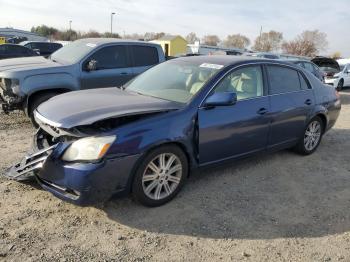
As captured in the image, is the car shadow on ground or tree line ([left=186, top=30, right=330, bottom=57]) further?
tree line ([left=186, top=30, right=330, bottom=57])

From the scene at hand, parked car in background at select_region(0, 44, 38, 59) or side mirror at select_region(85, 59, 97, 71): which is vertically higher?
side mirror at select_region(85, 59, 97, 71)

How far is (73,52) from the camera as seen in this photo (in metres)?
8.12

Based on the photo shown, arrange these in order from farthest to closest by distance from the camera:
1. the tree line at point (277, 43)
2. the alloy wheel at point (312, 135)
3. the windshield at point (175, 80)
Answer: the tree line at point (277, 43) → the alloy wheel at point (312, 135) → the windshield at point (175, 80)

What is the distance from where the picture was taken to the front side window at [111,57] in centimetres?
789

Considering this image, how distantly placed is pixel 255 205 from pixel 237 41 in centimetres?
9235

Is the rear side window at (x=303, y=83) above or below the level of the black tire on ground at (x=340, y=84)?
above

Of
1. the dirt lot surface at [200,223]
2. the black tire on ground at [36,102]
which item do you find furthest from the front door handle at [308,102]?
the black tire on ground at [36,102]

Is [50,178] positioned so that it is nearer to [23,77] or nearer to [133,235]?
[133,235]

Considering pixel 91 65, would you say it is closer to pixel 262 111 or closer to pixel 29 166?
pixel 262 111

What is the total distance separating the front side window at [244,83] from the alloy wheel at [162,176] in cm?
104

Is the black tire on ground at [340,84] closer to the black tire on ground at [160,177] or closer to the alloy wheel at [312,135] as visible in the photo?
the alloy wheel at [312,135]

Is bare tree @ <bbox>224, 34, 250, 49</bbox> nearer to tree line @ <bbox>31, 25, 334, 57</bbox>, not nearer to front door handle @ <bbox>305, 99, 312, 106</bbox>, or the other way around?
tree line @ <bbox>31, 25, 334, 57</bbox>

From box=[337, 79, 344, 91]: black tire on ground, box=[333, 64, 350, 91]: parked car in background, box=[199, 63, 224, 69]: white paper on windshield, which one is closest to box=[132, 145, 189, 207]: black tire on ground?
box=[199, 63, 224, 69]: white paper on windshield

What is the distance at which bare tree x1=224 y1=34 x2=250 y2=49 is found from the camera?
3583 inches
